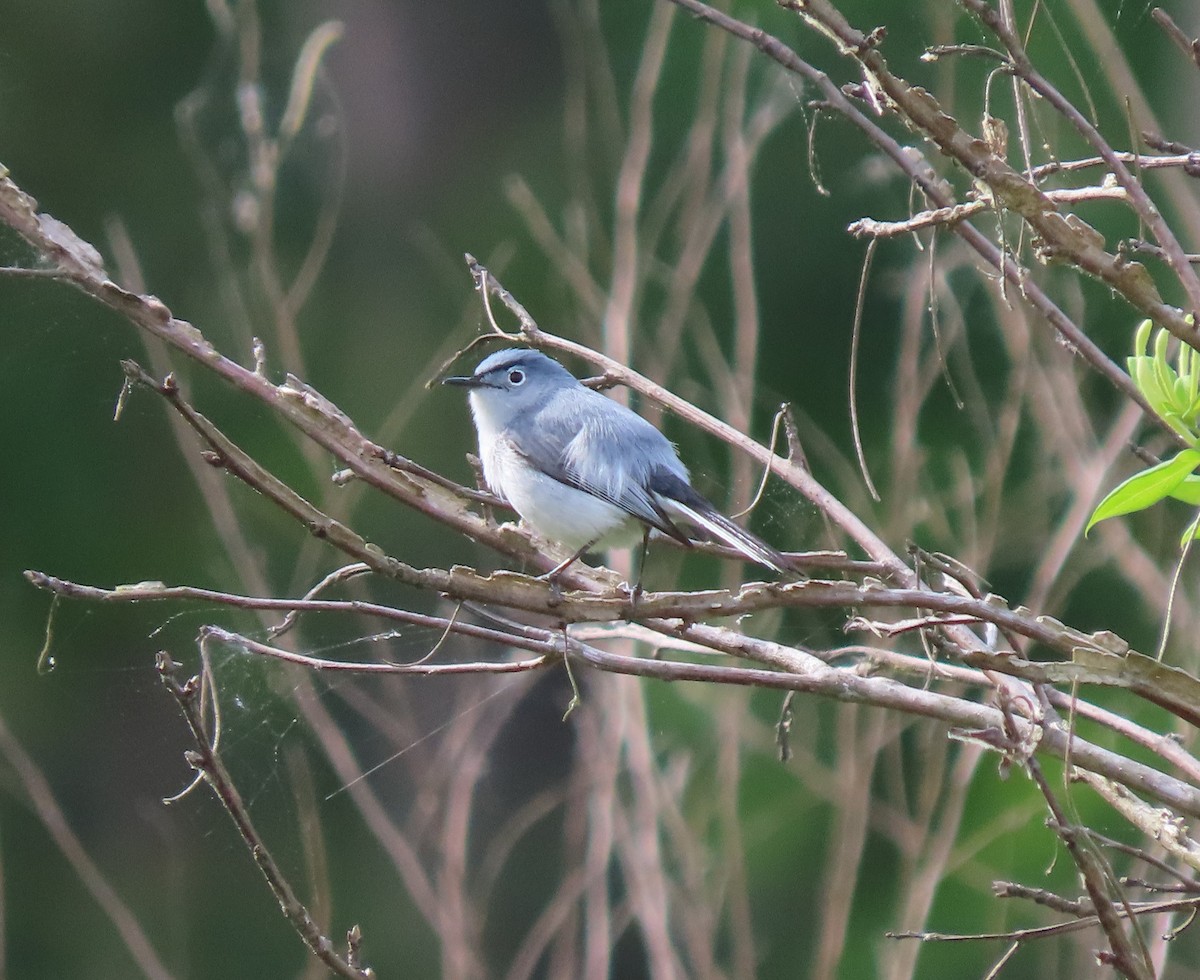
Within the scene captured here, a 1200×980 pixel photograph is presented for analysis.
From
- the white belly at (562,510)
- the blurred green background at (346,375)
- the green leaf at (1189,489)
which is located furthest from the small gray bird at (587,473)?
the blurred green background at (346,375)

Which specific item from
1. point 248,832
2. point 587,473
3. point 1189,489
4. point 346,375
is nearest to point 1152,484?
point 1189,489

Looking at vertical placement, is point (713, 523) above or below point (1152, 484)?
below

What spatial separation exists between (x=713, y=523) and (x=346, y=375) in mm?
5821

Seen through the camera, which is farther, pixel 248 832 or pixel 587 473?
pixel 587 473

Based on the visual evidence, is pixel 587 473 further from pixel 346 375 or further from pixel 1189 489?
pixel 346 375

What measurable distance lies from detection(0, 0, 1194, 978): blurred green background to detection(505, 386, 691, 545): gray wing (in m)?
2.98

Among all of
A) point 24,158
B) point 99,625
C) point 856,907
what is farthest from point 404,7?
point 856,907

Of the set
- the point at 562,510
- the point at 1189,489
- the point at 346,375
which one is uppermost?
the point at 1189,489

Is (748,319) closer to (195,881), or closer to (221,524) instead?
(221,524)

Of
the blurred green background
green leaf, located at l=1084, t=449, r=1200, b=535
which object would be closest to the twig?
green leaf, located at l=1084, t=449, r=1200, b=535

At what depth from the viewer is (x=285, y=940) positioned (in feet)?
23.1

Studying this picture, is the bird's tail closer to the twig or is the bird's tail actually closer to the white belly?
the white belly

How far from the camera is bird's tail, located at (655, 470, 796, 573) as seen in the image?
5.87 feet

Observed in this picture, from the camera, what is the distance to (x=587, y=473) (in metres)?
2.39
